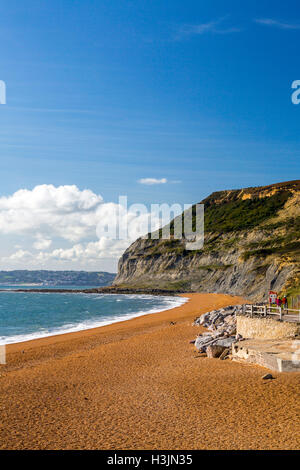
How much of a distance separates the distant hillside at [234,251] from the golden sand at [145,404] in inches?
1643

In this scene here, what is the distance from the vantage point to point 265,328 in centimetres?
2256

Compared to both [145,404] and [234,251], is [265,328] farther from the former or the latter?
[234,251]

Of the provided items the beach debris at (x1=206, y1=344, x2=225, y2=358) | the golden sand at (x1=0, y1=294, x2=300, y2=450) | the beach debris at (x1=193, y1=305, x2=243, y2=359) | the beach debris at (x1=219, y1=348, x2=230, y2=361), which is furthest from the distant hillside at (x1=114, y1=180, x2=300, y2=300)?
the golden sand at (x1=0, y1=294, x2=300, y2=450)

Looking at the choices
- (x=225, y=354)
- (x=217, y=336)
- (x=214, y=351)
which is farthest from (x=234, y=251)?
(x=225, y=354)

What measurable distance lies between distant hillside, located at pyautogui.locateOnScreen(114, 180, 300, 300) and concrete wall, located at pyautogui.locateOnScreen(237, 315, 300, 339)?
34053 mm

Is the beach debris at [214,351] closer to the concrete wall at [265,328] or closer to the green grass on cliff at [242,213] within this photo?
the concrete wall at [265,328]

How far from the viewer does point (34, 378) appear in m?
18.0

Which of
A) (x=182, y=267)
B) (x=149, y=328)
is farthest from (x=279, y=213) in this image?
(x=149, y=328)

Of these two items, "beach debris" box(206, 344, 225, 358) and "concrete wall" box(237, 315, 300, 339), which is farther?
"concrete wall" box(237, 315, 300, 339)

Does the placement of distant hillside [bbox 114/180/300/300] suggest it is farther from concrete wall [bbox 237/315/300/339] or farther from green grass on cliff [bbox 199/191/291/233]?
concrete wall [bbox 237/315/300/339]

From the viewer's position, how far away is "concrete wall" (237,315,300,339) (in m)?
21.0

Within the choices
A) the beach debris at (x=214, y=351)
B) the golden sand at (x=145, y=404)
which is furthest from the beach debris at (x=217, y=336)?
the golden sand at (x=145, y=404)

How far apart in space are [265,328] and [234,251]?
88.3 metres
